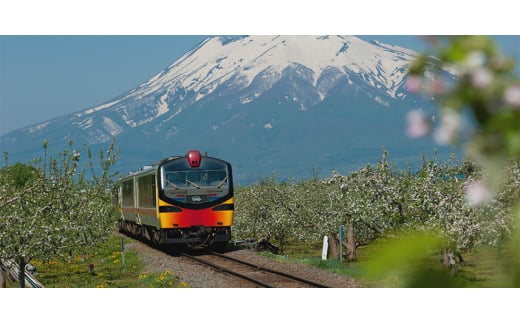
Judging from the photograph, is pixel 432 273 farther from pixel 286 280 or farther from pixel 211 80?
pixel 211 80

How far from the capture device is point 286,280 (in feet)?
37.3

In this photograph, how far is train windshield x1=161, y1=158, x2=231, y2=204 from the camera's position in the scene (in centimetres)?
1388

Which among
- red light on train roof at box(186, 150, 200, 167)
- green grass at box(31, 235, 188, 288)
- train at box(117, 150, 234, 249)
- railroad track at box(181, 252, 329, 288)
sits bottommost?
railroad track at box(181, 252, 329, 288)

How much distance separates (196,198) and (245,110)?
9235 mm

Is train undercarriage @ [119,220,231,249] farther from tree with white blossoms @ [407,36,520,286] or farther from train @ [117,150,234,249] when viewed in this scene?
tree with white blossoms @ [407,36,520,286]

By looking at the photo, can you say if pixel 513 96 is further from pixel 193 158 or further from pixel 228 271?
pixel 193 158

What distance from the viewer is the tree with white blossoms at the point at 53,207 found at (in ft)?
34.7

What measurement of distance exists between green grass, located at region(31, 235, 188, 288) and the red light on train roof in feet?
6.95

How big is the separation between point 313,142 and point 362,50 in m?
9.80

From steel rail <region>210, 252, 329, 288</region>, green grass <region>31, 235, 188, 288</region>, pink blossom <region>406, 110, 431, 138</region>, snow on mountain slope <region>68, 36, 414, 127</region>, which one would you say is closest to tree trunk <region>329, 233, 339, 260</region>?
snow on mountain slope <region>68, 36, 414, 127</region>

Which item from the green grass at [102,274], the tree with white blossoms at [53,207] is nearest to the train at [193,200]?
the green grass at [102,274]

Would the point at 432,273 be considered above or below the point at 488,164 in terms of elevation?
below

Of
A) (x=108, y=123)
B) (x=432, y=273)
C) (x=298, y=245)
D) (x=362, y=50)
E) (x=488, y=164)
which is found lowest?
(x=298, y=245)
